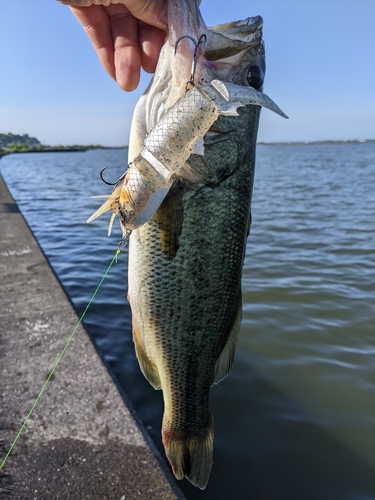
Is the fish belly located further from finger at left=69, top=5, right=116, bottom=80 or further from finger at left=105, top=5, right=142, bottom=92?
finger at left=69, top=5, right=116, bottom=80

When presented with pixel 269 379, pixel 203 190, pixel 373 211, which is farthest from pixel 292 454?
pixel 373 211

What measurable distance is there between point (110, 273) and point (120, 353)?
3063 mm

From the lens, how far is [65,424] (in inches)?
115

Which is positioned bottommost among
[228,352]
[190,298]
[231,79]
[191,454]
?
[191,454]

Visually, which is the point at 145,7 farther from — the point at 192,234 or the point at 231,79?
the point at 192,234

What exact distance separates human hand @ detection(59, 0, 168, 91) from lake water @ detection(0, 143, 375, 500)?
3066 mm

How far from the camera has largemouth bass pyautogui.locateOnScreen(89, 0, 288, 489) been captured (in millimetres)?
1772

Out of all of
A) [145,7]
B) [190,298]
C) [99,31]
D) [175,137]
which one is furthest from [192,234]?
[99,31]

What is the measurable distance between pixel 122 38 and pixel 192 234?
1379 mm

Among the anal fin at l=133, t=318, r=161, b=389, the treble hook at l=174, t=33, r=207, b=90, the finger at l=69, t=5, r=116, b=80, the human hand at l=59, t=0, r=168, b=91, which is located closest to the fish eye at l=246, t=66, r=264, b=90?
the treble hook at l=174, t=33, r=207, b=90

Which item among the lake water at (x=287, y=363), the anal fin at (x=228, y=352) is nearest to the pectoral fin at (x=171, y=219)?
the anal fin at (x=228, y=352)

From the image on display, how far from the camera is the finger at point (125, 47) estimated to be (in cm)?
241

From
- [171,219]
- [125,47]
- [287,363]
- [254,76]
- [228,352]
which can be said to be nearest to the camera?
[171,219]

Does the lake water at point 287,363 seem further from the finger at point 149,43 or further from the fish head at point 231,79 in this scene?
the finger at point 149,43
